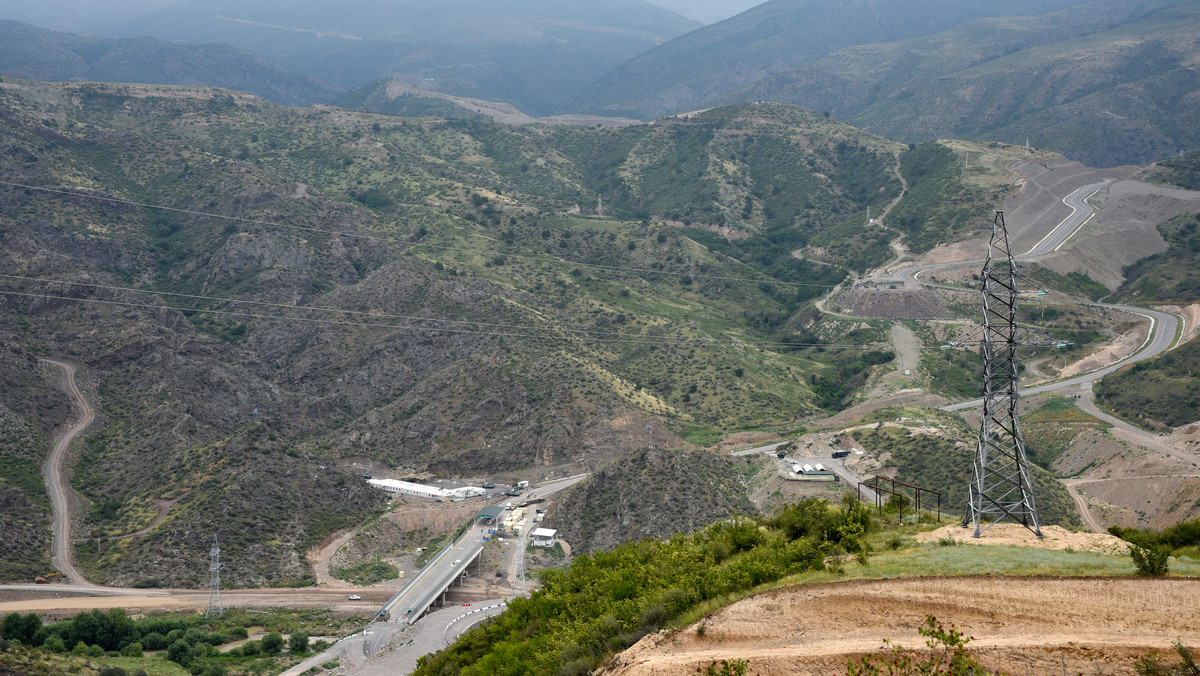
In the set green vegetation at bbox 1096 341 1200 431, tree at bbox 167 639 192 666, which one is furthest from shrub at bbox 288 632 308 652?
green vegetation at bbox 1096 341 1200 431

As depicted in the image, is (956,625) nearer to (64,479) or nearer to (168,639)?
(168,639)

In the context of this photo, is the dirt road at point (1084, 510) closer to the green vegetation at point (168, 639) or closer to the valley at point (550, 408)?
the valley at point (550, 408)

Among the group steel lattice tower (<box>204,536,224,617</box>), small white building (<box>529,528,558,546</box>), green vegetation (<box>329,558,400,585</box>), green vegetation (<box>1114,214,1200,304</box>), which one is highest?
green vegetation (<box>1114,214,1200,304</box>)

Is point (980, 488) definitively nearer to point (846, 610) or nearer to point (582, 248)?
point (846, 610)

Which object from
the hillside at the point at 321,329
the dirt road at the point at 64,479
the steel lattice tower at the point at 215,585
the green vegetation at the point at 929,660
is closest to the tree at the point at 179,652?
the steel lattice tower at the point at 215,585

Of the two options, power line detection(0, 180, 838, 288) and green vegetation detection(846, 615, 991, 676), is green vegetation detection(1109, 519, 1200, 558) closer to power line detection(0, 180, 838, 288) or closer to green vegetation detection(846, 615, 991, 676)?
green vegetation detection(846, 615, 991, 676)

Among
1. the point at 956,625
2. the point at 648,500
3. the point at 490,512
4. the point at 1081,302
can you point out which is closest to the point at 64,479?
the point at 490,512
